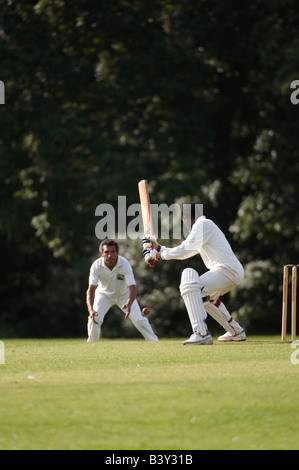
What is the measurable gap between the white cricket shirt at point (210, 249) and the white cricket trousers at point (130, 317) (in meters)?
2.15

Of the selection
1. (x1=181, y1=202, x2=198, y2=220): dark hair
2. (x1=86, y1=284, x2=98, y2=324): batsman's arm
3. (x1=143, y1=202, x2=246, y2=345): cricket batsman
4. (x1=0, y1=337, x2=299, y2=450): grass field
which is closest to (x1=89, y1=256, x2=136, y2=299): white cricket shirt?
(x1=86, y1=284, x2=98, y2=324): batsman's arm

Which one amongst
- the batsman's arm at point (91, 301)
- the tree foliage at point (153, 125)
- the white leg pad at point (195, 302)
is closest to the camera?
the white leg pad at point (195, 302)

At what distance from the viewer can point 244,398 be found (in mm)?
6785

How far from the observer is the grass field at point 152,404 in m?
5.98

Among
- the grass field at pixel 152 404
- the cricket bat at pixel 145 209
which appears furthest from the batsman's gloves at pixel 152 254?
the grass field at pixel 152 404

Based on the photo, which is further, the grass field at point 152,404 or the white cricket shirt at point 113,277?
the white cricket shirt at point 113,277

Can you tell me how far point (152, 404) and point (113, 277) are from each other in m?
6.32

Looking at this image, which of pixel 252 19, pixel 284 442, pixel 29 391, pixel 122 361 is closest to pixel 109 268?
pixel 122 361

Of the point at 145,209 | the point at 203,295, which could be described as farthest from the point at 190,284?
the point at 145,209

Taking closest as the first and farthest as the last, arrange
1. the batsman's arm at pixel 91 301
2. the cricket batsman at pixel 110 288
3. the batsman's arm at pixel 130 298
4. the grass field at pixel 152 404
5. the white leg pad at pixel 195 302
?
1. the grass field at pixel 152 404
2. the white leg pad at pixel 195 302
3. the batsman's arm at pixel 130 298
4. the batsman's arm at pixel 91 301
5. the cricket batsman at pixel 110 288

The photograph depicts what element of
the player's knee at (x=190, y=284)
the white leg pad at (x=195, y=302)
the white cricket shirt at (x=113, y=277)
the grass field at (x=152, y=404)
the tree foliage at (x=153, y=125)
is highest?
the tree foliage at (x=153, y=125)

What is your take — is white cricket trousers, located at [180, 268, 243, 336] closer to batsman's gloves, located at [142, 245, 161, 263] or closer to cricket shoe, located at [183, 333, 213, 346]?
cricket shoe, located at [183, 333, 213, 346]

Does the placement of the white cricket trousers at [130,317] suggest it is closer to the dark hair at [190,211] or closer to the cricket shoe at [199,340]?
the cricket shoe at [199,340]

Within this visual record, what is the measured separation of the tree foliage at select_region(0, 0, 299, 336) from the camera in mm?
20094
